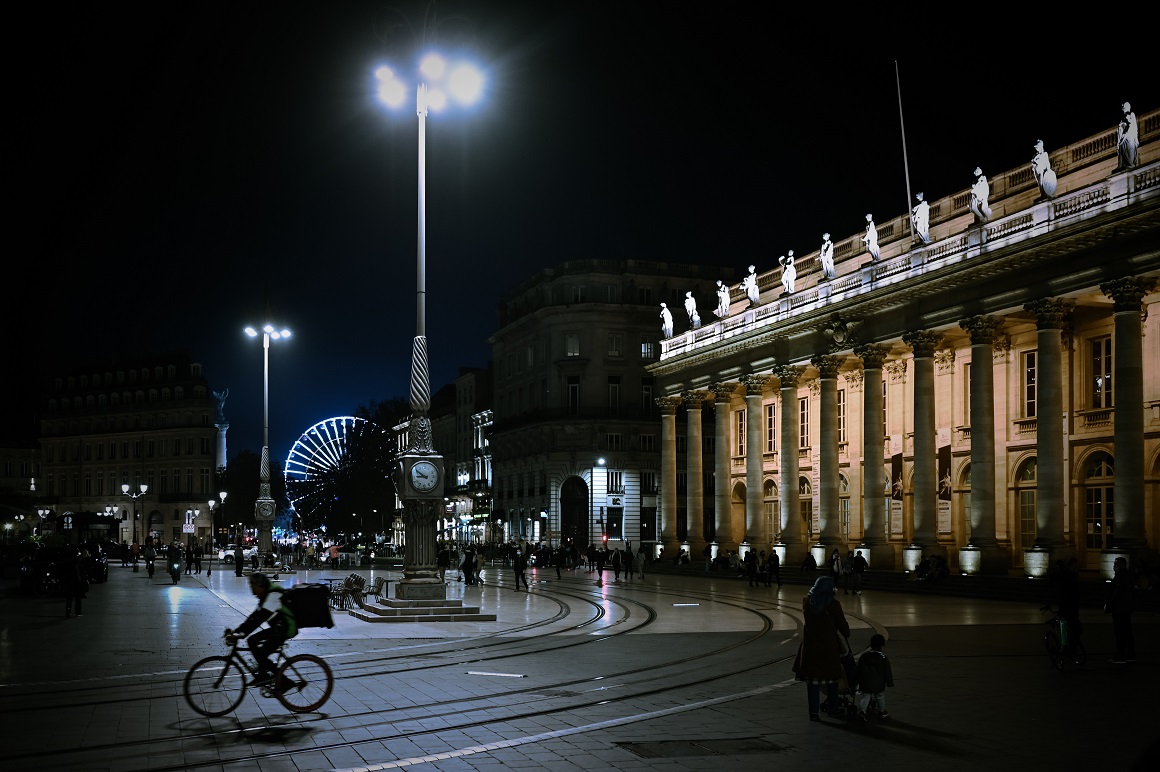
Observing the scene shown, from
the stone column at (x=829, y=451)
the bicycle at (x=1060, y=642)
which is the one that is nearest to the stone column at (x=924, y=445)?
the stone column at (x=829, y=451)

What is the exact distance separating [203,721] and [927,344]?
39.2 meters

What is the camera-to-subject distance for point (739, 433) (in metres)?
70.9

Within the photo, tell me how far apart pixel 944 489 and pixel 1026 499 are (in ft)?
11.4

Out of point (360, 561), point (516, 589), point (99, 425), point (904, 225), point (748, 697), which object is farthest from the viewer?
point (99, 425)

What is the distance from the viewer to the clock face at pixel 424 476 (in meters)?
27.6

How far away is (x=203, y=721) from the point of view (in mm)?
13414

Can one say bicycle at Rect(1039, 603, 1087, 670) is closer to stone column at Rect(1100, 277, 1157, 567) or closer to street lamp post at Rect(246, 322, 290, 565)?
stone column at Rect(1100, 277, 1157, 567)

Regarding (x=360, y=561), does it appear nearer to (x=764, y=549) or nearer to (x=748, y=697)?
(x=764, y=549)

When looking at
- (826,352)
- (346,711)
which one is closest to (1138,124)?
(826,352)

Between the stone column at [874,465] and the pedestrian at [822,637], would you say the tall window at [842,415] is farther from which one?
the pedestrian at [822,637]

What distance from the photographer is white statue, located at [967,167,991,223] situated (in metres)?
43.3

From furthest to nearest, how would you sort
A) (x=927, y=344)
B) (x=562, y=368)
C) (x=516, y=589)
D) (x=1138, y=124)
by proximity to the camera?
(x=562, y=368) < (x=927, y=344) < (x=516, y=589) < (x=1138, y=124)

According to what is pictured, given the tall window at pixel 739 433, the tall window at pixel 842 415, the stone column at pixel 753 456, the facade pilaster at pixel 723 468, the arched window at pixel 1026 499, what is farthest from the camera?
the tall window at pixel 739 433

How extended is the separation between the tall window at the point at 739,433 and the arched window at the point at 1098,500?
1057 inches
